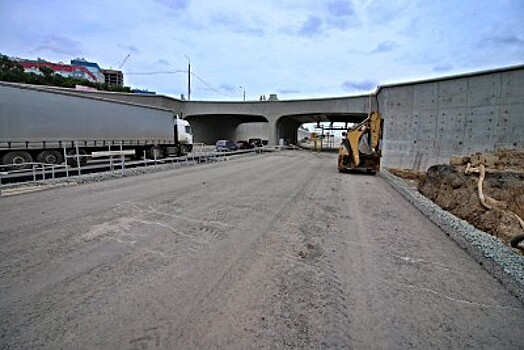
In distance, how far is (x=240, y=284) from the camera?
11.6 feet

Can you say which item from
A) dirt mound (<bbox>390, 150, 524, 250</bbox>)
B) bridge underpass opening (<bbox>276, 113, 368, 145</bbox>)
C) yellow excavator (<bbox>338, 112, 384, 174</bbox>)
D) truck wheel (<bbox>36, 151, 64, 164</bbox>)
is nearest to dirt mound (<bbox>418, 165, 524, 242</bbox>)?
dirt mound (<bbox>390, 150, 524, 250</bbox>)

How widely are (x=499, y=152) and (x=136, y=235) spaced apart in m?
14.2

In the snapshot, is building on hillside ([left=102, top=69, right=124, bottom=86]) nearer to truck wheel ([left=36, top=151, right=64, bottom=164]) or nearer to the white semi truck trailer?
the white semi truck trailer

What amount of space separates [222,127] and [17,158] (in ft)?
145

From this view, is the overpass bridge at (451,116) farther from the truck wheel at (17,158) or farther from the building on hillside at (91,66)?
the building on hillside at (91,66)

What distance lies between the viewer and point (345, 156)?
15.9 metres

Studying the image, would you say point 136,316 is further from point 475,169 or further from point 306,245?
point 475,169

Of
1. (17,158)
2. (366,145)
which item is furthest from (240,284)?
(17,158)

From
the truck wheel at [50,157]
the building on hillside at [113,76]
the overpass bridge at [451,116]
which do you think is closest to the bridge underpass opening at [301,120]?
the overpass bridge at [451,116]

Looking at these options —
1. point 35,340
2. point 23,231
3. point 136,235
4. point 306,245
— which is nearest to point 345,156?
point 306,245

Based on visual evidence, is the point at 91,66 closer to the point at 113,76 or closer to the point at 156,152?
the point at 113,76

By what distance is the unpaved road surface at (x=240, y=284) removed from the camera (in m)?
2.62

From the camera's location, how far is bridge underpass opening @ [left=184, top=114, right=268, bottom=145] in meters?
49.5

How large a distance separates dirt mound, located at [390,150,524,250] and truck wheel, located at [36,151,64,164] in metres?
16.8
